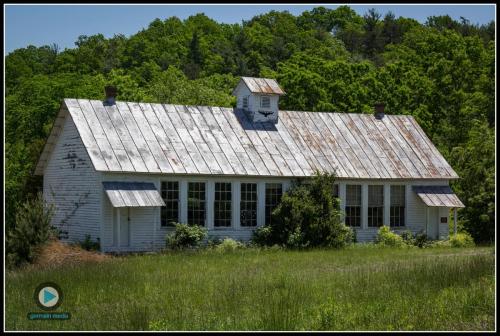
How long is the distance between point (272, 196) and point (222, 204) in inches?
87.0

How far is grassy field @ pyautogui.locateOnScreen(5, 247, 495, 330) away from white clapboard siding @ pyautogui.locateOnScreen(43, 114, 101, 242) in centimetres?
662

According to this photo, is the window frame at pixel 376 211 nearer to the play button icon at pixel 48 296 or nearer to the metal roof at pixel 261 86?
the metal roof at pixel 261 86

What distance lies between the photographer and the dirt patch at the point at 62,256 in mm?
23344

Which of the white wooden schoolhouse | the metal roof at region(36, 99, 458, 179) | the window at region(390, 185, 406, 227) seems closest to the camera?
the white wooden schoolhouse

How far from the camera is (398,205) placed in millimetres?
34875

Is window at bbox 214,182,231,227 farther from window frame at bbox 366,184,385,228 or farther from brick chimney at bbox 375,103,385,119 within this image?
brick chimney at bbox 375,103,385,119

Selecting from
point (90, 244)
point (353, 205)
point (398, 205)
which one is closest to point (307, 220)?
point (353, 205)

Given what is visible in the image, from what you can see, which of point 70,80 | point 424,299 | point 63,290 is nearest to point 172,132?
point 63,290

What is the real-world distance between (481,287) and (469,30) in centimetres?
7672

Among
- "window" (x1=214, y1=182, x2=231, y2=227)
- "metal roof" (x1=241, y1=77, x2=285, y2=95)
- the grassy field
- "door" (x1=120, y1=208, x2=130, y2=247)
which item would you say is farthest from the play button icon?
"metal roof" (x1=241, y1=77, x2=285, y2=95)

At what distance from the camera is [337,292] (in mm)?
16953

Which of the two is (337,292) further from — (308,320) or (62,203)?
(62,203)

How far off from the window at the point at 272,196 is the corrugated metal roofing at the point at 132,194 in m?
4.94

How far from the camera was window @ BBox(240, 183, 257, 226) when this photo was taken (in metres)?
31.3
